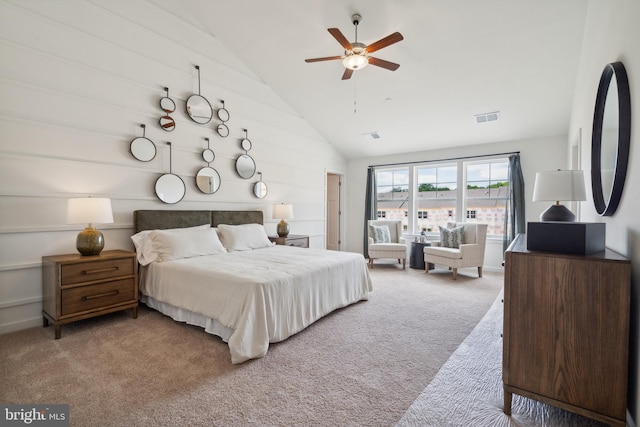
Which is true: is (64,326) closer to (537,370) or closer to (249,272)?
(249,272)

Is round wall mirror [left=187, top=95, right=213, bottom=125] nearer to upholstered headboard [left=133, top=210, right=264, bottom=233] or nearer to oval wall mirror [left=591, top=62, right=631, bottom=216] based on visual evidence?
upholstered headboard [left=133, top=210, right=264, bottom=233]

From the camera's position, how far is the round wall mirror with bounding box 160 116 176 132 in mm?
3707

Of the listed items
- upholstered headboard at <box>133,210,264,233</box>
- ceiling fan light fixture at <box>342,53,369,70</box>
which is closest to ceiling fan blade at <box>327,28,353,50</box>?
ceiling fan light fixture at <box>342,53,369,70</box>

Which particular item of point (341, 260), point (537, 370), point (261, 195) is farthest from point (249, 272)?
point (261, 195)

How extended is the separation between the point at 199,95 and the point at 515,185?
17.7 feet

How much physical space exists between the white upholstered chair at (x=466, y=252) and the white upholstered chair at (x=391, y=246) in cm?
54

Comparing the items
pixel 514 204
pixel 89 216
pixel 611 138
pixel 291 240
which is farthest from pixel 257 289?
pixel 514 204

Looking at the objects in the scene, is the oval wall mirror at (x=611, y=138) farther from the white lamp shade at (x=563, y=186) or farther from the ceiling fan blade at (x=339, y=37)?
the ceiling fan blade at (x=339, y=37)

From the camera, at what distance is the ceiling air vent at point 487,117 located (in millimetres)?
4717

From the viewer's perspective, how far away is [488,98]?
14.4 feet

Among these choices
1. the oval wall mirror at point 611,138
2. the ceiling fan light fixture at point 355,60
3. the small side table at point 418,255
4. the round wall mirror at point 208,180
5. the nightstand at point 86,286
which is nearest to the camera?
the oval wall mirror at point 611,138

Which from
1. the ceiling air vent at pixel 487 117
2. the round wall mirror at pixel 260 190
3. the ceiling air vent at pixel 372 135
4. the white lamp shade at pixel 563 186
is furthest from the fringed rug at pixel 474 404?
the ceiling air vent at pixel 372 135

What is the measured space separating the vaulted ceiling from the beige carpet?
3.12m

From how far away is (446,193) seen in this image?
6.19 m
